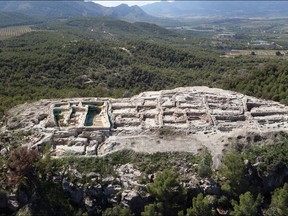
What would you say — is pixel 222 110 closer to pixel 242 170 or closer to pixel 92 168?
pixel 242 170

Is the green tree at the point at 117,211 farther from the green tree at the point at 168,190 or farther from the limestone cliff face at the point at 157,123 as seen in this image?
the limestone cliff face at the point at 157,123

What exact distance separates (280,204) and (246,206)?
9.50 feet

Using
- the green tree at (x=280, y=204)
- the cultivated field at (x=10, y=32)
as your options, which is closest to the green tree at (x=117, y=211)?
the green tree at (x=280, y=204)

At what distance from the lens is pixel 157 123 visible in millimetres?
35625

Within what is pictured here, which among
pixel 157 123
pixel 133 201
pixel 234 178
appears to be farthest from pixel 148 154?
pixel 234 178

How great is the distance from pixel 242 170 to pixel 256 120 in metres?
10.2

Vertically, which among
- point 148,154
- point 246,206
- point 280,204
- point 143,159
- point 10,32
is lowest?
point 280,204

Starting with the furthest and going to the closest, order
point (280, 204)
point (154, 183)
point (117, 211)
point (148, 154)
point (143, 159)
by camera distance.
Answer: point (148, 154) < point (143, 159) < point (154, 183) < point (280, 204) < point (117, 211)

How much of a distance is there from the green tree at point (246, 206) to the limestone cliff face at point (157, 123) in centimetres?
504

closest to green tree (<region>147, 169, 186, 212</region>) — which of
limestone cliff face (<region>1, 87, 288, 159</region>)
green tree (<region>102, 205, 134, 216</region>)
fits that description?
green tree (<region>102, 205, 134, 216</region>)

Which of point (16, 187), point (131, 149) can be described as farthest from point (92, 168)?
point (16, 187)

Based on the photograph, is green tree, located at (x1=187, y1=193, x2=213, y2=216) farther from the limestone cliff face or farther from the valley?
the limestone cliff face

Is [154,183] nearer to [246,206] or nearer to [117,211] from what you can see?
[117,211]

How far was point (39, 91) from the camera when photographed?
171 ft
